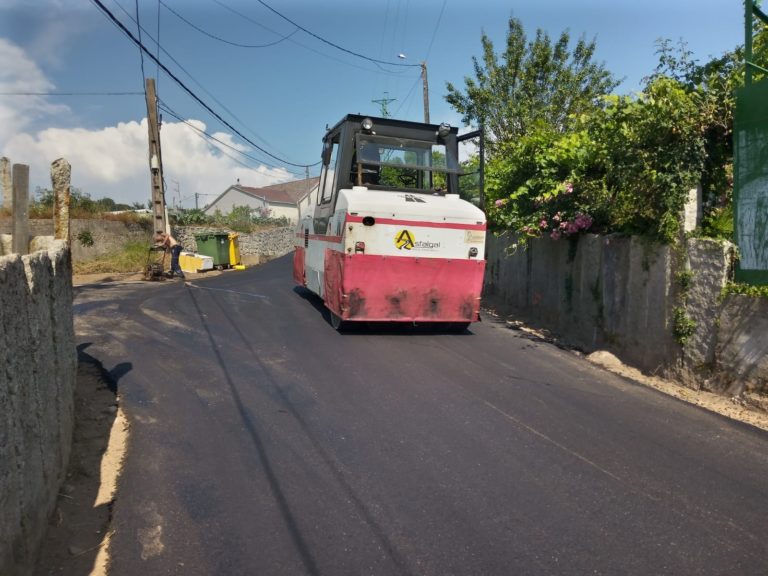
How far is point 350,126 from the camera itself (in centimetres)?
927

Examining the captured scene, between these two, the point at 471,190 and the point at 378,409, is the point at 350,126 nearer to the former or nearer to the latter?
the point at 471,190

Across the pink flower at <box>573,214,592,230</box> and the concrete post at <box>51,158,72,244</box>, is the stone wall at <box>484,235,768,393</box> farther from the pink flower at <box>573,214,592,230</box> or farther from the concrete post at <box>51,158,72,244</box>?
the concrete post at <box>51,158,72,244</box>

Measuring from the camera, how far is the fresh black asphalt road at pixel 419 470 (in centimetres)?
333

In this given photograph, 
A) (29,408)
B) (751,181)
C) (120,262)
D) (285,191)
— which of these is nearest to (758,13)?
(751,181)

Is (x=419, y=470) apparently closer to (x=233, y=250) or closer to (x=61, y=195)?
(x=61, y=195)

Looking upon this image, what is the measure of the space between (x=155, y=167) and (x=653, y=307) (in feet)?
58.0

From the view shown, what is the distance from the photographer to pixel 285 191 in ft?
282

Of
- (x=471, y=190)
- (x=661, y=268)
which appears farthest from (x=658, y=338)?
(x=471, y=190)

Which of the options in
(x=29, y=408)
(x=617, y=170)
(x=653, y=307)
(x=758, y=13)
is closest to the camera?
(x=29, y=408)

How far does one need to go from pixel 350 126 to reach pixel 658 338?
5.34 metres

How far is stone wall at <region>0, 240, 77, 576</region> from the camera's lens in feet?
9.20

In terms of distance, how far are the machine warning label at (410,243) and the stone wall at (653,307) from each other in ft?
7.20

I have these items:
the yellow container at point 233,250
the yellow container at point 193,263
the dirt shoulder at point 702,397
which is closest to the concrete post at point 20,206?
the dirt shoulder at point 702,397

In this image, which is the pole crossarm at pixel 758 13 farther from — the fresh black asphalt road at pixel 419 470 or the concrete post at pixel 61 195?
the concrete post at pixel 61 195
